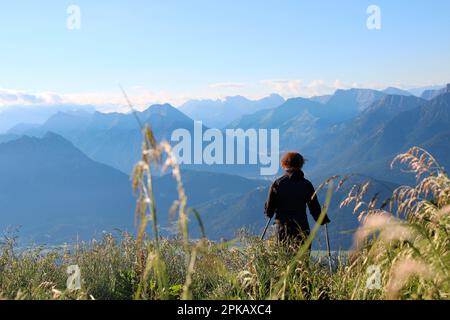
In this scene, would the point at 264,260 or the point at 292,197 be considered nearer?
the point at 264,260

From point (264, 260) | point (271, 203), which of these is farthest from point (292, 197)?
point (264, 260)

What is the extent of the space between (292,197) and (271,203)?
31cm

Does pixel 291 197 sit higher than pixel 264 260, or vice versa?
pixel 291 197

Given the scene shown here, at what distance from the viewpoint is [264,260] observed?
4719mm

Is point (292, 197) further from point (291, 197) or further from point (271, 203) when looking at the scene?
point (271, 203)

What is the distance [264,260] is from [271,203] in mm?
2423

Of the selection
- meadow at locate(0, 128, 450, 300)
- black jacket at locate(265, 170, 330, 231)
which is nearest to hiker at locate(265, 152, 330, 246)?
black jacket at locate(265, 170, 330, 231)

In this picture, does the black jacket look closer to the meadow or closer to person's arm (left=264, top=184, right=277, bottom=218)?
person's arm (left=264, top=184, right=277, bottom=218)

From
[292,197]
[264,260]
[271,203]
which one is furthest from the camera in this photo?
[271,203]

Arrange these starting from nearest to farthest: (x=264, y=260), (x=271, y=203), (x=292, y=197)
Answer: (x=264, y=260) → (x=292, y=197) → (x=271, y=203)
